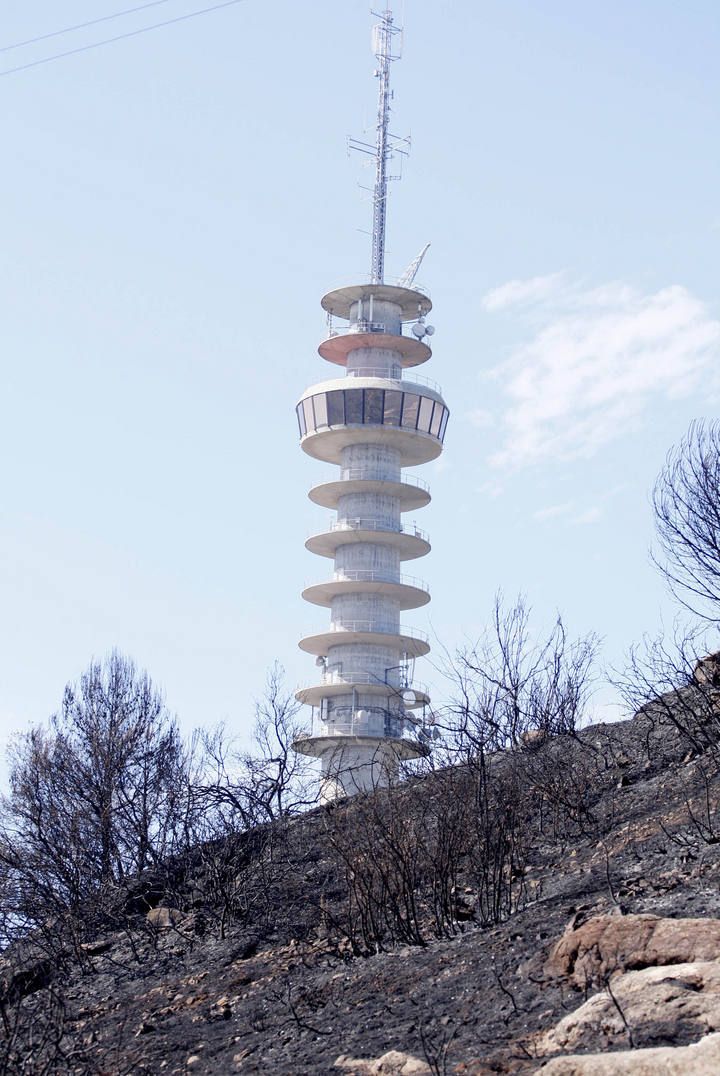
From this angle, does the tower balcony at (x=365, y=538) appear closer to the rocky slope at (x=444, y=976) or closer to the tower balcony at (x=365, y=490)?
the tower balcony at (x=365, y=490)

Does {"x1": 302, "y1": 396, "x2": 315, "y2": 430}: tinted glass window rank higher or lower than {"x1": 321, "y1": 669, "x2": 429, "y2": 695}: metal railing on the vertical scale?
higher

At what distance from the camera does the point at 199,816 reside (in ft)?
62.9

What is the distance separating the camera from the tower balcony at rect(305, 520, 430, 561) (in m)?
55.0

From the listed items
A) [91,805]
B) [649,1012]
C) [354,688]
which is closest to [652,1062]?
[649,1012]

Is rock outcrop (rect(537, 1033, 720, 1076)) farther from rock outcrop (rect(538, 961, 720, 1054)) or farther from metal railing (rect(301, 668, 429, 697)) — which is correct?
metal railing (rect(301, 668, 429, 697))

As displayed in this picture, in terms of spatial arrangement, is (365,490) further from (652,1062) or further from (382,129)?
(652,1062)

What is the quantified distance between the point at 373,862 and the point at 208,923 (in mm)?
4444

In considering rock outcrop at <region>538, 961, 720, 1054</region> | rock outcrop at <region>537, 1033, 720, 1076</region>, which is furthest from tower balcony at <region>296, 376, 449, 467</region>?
rock outcrop at <region>537, 1033, 720, 1076</region>

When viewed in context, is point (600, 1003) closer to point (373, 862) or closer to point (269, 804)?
point (373, 862)

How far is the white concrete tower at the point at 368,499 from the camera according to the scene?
54.1 m

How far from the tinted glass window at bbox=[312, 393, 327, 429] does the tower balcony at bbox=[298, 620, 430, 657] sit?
8927 mm

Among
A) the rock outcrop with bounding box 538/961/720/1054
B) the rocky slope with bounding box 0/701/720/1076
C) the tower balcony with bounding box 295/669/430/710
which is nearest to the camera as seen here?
the rock outcrop with bounding box 538/961/720/1054

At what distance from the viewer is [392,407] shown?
57000mm

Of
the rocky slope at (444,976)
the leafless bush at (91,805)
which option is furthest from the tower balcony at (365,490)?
the rocky slope at (444,976)
